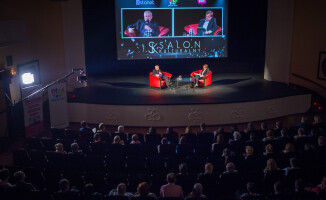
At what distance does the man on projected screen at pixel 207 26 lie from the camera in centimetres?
1404

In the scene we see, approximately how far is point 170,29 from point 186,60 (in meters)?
1.57

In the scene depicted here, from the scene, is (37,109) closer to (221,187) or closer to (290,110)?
(221,187)

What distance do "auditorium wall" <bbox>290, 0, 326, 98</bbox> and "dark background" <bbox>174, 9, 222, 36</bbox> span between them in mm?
2834

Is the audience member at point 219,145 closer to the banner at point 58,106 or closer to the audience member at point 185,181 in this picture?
the audience member at point 185,181

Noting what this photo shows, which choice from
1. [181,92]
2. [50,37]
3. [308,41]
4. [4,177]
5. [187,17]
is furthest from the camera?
[187,17]

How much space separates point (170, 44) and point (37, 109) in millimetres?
6160

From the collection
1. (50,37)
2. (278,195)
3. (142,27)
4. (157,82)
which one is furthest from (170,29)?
(278,195)

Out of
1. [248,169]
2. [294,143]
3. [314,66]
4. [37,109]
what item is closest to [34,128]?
[37,109]

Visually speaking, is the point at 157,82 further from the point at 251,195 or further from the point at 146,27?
the point at 251,195

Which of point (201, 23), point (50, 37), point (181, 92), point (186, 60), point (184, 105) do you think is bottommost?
point (184, 105)

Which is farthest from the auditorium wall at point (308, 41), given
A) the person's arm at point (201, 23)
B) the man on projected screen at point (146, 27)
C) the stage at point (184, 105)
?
the man on projected screen at point (146, 27)

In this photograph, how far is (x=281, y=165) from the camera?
685 cm

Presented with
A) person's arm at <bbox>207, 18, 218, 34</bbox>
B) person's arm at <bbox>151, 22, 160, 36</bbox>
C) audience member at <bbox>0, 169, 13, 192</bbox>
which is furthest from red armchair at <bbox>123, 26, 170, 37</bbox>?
audience member at <bbox>0, 169, 13, 192</bbox>

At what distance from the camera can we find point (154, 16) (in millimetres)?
13883
